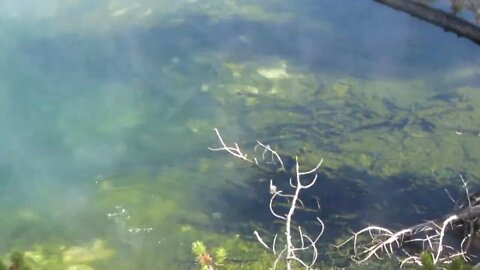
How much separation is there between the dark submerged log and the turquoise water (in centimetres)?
167

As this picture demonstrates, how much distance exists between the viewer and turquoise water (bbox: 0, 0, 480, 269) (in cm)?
480

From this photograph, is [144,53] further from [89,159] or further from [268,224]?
[268,224]

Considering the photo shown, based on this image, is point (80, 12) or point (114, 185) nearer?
point (114, 185)

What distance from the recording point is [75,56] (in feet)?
22.3

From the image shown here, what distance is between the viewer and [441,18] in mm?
3461

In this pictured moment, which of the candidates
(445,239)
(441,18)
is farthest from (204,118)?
(441,18)

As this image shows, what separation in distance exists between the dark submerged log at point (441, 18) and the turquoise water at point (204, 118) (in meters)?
1.67

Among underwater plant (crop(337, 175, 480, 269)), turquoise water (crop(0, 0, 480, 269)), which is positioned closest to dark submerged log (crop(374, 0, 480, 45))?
underwater plant (crop(337, 175, 480, 269))

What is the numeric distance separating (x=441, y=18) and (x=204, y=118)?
2763mm

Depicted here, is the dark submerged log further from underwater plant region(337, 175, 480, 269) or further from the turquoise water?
the turquoise water

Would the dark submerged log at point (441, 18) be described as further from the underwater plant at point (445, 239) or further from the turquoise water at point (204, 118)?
the turquoise water at point (204, 118)

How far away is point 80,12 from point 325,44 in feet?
8.75

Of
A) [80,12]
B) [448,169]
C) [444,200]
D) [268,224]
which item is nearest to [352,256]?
[268,224]

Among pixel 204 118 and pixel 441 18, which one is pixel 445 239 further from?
pixel 204 118
